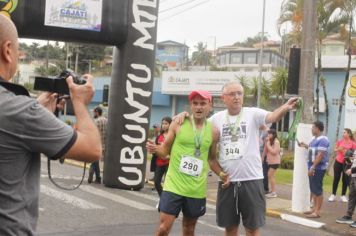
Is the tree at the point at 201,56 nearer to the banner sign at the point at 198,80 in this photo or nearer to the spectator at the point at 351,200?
the banner sign at the point at 198,80

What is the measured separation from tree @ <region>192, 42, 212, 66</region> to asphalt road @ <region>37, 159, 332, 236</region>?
76.3 meters

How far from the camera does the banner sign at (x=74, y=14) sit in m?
11.1

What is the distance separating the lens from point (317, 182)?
9812mm

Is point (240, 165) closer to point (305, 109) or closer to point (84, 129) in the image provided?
point (84, 129)

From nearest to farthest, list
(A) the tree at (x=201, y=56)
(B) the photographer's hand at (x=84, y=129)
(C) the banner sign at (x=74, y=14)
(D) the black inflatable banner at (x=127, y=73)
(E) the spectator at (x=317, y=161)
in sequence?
1. (B) the photographer's hand at (x=84, y=129)
2. (E) the spectator at (x=317, y=161)
3. (C) the banner sign at (x=74, y=14)
4. (D) the black inflatable banner at (x=127, y=73)
5. (A) the tree at (x=201, y=56)

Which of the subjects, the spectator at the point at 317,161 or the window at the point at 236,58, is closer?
the spectator at the point at 317,161

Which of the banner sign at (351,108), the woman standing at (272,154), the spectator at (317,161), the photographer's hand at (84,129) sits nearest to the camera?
the photographer's hand at (84,129)

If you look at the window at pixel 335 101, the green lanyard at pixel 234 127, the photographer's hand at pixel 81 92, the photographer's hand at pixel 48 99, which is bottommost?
the green lanyard at pixel 234 127

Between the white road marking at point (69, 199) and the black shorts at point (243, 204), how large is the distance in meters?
4.32

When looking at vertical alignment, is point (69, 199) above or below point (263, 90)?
below

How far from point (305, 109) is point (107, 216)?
4.22m

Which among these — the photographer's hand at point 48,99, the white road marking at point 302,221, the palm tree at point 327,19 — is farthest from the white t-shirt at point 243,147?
the palm tree at point 327,19

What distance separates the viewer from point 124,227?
8125mm

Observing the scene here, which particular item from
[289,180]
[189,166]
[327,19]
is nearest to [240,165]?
[189,166]
